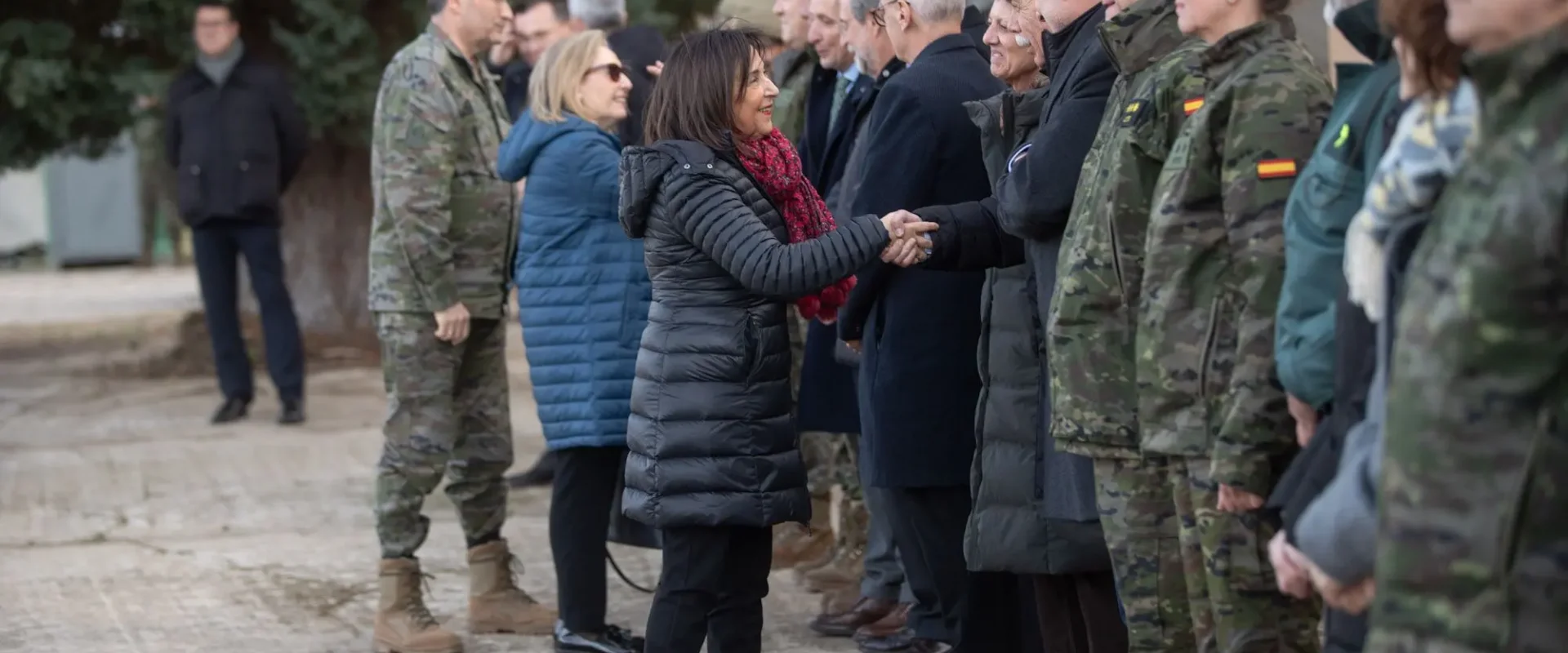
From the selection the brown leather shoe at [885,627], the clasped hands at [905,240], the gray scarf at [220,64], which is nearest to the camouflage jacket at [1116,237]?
the clasped hands at [905,240]

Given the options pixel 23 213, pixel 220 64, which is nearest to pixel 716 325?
pixel 220 64

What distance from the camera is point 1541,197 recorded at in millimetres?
2207

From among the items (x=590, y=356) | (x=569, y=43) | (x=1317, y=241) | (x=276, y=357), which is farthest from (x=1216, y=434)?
(x=276, y=357)

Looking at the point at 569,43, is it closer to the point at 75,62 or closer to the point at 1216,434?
the point at 1216,434

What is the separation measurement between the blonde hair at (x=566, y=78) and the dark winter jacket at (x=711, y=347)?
104 cm

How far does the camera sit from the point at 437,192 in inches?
220

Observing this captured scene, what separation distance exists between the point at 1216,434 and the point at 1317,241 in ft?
1.55

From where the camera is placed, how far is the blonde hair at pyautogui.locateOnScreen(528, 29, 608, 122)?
5.43m

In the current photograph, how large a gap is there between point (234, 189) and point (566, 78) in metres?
5.19

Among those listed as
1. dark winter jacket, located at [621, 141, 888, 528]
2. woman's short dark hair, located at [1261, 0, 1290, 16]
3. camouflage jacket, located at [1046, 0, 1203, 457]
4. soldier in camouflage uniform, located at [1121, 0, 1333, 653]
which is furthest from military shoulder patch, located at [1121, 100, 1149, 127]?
dark winter jacket, located at [621, 141, 888, 528]

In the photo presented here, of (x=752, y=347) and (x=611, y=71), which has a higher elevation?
(x=611, y=71)

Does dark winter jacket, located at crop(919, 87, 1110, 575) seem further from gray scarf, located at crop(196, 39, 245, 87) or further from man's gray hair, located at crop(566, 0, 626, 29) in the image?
gray scarf, located at crop(196, 39, 245, 87)

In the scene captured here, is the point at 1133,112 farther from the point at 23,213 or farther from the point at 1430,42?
the point at 23,213

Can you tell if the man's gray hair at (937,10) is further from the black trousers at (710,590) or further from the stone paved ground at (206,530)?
the stone paved ground at (206,530)
